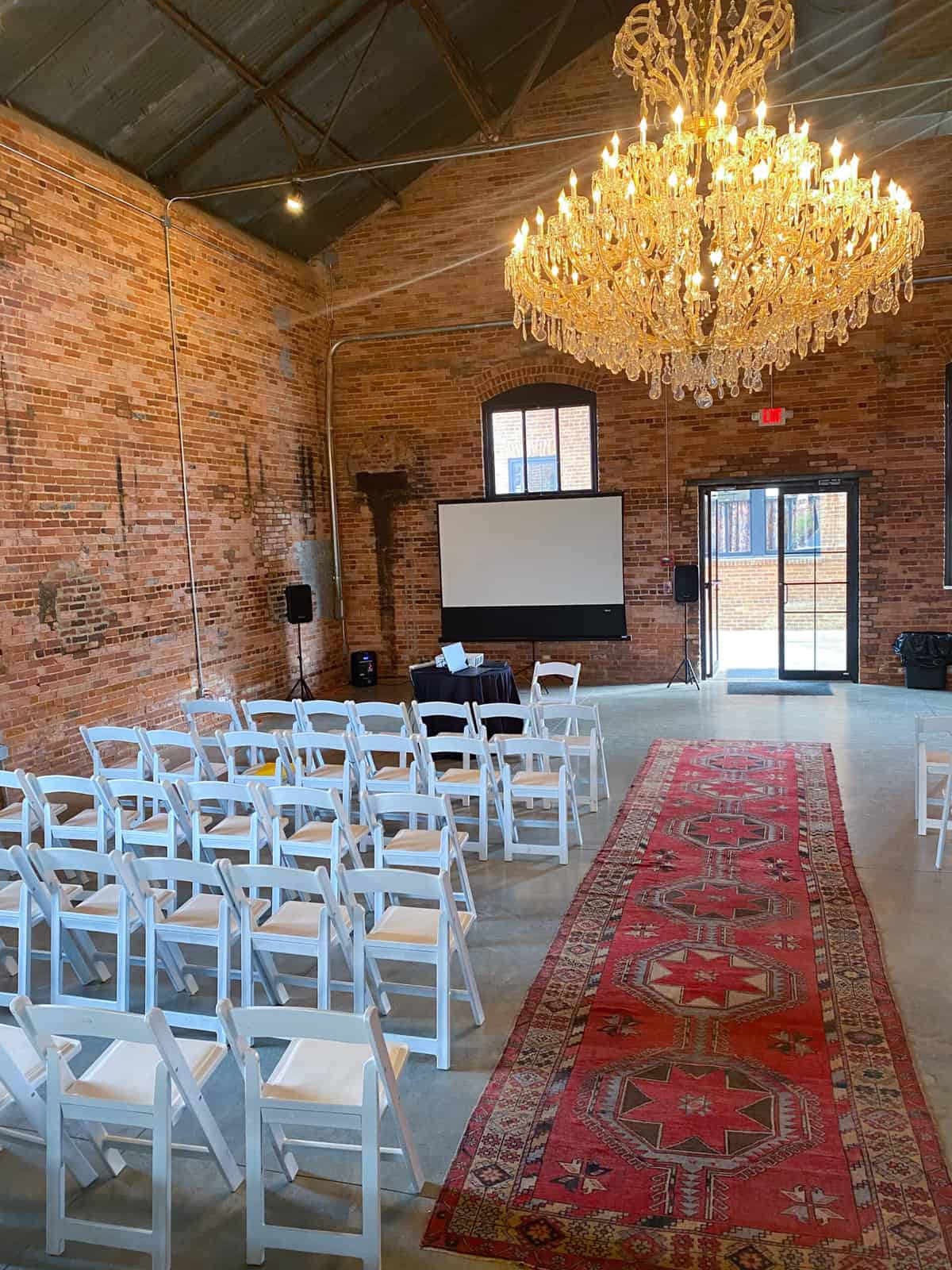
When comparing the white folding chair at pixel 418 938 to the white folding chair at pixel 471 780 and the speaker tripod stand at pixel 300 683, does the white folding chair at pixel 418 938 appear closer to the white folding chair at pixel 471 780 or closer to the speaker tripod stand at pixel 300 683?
the white folding chair at pixel 471 780

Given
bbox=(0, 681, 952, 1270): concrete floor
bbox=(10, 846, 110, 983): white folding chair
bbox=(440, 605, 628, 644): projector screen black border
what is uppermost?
bbox=(440, 605, 628, 644): projector screen black border

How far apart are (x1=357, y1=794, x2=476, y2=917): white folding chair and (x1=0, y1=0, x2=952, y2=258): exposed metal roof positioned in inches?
235

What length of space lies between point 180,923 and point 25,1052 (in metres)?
1.00

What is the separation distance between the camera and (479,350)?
11.8 meters

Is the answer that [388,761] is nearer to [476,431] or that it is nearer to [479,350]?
[476,431]

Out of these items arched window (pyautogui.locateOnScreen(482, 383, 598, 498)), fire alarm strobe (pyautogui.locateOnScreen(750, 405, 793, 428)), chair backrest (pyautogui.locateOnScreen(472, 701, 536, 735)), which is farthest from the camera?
arched window (pyautogui.locateOnScreen(482, 383, 598, 498))

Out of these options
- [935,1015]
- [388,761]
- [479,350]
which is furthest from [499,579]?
[935,1015]

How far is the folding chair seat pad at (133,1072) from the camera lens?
2.66 metres

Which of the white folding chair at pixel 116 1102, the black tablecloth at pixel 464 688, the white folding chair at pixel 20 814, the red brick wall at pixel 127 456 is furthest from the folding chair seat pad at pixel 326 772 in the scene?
the white folding chair at pixel 116 1102

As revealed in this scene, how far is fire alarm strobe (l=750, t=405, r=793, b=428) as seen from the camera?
1101cm

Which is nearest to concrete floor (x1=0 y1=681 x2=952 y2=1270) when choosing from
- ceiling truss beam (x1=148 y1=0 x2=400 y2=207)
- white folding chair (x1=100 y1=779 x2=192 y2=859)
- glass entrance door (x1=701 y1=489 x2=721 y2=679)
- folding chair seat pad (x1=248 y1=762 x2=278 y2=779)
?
white folding chair (x1=100 y1=779 x2=192 y2=859)

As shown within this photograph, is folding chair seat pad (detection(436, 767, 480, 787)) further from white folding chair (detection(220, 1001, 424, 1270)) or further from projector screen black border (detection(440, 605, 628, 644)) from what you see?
projector screen black border (detection(440, 605, 628, 644))

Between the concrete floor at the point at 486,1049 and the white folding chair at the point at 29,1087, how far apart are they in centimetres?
10

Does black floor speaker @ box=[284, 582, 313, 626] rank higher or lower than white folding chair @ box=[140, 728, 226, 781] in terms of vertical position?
higher
